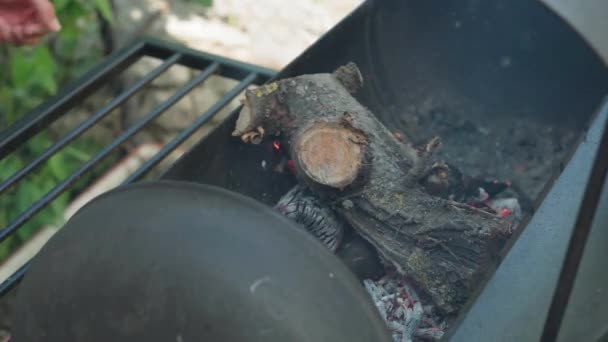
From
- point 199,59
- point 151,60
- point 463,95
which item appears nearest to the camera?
point 199,59

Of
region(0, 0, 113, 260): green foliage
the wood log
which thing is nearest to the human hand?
the wood log

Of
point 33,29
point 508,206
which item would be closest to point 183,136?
point 33,29

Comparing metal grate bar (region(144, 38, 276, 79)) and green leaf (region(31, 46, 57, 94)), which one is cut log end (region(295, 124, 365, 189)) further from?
green leaf (region(31, 46, 57, 94))

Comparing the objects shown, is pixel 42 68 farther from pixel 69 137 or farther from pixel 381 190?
pixel 381 190

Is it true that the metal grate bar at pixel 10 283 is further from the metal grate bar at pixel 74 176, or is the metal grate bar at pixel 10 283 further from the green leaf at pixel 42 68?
the green leaf at pixel 42 68

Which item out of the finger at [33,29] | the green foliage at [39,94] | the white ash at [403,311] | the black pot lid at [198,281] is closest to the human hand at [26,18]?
the finger at [33,29]

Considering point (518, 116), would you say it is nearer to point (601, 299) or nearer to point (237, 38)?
point (601, 299)
